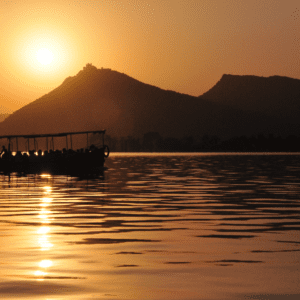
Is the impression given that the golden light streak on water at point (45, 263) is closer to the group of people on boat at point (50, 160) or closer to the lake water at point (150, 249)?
the lake water at point (150, 249)

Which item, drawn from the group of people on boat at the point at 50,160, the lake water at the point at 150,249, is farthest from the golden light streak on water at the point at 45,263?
the group of people on boat at the point at 50,160

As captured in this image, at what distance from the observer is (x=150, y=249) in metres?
17.5

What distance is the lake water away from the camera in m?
12.6

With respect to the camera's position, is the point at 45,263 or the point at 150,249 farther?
the point at 150,249

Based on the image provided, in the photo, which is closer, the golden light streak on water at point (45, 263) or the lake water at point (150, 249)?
the lake water at point (150, 249)

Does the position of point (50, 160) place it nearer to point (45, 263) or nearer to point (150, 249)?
point (150, 249)

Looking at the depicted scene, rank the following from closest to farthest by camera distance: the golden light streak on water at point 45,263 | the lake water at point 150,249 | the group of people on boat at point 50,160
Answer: the lake water at point 150,249 → the golden light streak on water at point 45,263 → the group of people on boat at point 50,160

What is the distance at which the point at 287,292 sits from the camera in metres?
12.1

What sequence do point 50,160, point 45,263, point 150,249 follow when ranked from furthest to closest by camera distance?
1. point 50,160
2. point 150,249
3. point 45,263

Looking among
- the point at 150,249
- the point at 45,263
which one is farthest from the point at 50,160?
the point at 45,263

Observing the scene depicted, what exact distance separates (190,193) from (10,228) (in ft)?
59.6

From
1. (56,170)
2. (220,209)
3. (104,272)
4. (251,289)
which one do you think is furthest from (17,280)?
(56,170)

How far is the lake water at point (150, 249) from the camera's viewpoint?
1256 centimetres

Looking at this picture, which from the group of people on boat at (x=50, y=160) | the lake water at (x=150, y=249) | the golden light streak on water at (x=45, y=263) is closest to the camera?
the lake water at (x=150, y=249)
